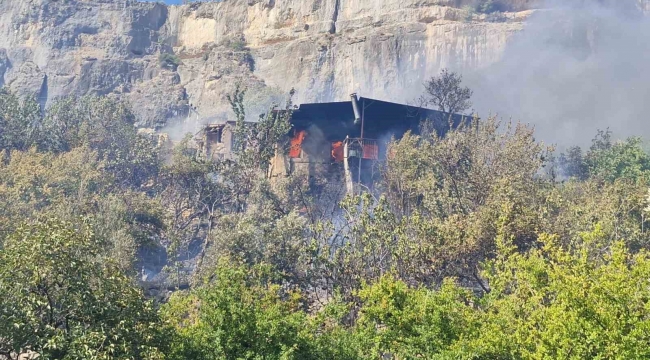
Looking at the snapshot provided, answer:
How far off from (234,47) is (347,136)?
1458 inches

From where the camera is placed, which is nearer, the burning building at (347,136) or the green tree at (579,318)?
the green tree at (579,318)

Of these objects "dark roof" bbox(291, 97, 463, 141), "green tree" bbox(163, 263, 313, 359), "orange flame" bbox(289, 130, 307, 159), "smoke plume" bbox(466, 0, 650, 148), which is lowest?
"green tree" bbox(163, 263, 313, 359)

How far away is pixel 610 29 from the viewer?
58.6 metres

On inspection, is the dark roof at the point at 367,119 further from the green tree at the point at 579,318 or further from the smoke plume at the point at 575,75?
the green tree at the point at 579,318

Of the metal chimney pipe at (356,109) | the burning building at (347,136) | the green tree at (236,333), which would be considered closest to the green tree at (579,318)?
the green tree at (236,333)

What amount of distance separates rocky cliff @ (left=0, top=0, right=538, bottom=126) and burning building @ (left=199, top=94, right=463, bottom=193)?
21.5 meters

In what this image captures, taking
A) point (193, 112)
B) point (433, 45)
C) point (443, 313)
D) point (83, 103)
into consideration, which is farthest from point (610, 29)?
point (443, 313)

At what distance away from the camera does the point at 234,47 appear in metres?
70.6

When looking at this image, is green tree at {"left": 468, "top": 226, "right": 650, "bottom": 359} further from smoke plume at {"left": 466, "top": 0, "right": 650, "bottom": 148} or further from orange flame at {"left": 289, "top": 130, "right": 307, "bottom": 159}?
smoke plume at {"left": 466, "top": 0, "right": 650, "bottom": 148}

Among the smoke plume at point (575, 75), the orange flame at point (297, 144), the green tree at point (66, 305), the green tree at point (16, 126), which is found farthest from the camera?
the smoke plume at point (575, 75)

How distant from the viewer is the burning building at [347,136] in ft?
121

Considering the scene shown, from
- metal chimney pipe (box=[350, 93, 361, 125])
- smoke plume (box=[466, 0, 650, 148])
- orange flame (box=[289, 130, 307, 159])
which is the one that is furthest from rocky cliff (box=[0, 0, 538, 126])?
metal chimney pipe (box=[350, 93, 361, 125])

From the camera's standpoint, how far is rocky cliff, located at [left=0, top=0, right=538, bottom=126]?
60969 mm

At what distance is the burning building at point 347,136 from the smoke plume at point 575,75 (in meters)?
15.8
